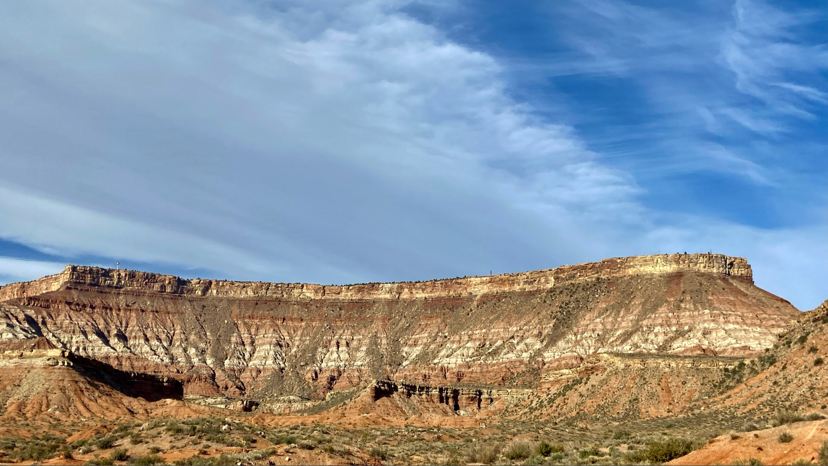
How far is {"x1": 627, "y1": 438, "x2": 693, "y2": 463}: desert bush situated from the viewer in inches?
1375

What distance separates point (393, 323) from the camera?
16475cm

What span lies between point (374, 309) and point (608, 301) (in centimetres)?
4862

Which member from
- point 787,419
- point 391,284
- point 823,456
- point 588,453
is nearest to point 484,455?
point 588,453

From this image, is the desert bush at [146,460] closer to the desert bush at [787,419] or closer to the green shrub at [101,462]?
the green shrub at [101,462]

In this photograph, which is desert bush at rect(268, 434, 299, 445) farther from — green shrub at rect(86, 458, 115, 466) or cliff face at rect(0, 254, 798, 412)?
cliff face at rect(0, 254, 798, 412)

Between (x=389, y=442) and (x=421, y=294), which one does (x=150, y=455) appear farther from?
(x=421, y=294)

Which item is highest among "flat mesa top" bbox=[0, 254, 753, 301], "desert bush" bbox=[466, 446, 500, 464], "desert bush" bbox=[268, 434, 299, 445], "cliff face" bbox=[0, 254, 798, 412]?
"flat mesa top" bbox=[0, 254, 753, 301]

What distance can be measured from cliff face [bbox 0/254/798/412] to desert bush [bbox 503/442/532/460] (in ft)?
216

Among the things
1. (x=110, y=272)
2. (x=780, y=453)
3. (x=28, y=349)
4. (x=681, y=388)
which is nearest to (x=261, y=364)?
(x=110, y=272)

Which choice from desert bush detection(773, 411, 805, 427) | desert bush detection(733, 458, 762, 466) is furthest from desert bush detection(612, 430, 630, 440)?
desert bush detection(733, 458, 762, 466)

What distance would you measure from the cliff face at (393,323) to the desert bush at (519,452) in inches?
2598

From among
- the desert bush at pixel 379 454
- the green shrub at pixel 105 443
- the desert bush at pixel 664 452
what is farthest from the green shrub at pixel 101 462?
the desert bush at pixel 664 452

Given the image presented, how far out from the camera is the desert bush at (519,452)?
40341 millimetres

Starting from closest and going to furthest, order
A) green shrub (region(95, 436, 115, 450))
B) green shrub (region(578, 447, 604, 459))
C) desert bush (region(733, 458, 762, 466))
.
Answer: desert bush (region(733, 458, 762, 466)) → green shrub (region(578, 447, 604, 459)) → green shrub (region(95, 436, 115, 450))
